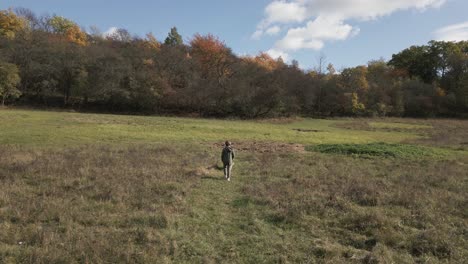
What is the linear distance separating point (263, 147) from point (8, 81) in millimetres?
48953

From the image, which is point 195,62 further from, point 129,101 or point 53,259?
point 53,259

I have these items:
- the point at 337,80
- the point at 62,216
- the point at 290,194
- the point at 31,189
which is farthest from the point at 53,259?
the point at 337,80

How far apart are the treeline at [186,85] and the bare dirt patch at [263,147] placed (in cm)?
3884

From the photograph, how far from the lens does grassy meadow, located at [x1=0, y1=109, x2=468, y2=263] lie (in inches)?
340

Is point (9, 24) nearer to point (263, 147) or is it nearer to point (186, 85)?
point (186, 85)

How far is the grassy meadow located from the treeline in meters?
46.4

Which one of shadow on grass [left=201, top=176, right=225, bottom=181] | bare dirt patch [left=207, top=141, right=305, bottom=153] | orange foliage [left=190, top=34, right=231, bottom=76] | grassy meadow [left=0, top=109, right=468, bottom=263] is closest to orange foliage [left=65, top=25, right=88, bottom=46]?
orange foliage [left=190, top=34, right=231, bottom=76]

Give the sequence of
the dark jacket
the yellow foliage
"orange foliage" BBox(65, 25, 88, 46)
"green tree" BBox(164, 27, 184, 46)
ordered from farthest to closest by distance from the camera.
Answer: "green tree" BBox(164, 27, 184, 46), "orange foliage" BBox(65, 25, 88, 46), the yellow foliage, the dark jacket

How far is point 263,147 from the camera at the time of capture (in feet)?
98.9

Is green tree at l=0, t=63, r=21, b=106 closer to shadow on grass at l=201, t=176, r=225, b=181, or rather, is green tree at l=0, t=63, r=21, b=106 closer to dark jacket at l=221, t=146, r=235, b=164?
shadow on grass at l=201, t=176, r=225, b=181

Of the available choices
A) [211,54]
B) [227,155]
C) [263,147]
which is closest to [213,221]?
[227,155]

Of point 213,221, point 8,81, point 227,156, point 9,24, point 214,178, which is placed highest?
point 9,24

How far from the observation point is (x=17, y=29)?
85.9m

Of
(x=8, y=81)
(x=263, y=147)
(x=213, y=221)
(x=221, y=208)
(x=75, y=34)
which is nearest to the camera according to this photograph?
(x=213, y=221)
